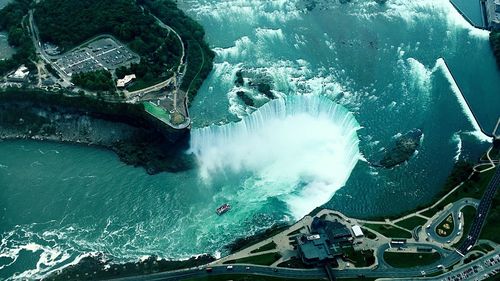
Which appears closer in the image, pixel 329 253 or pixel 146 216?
pixel 329 253

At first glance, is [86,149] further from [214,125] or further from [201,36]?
[201,36]

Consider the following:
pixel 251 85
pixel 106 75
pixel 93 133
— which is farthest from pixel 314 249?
pixel 106 75

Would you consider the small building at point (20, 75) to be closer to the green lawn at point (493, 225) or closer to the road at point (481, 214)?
the road at point (481, 214)

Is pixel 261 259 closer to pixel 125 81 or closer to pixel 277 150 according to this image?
pixel 277 150

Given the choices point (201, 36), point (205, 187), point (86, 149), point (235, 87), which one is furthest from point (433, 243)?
point (201, 36)

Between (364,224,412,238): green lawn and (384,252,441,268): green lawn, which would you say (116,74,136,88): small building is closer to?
(364,224,412,238): green lawn

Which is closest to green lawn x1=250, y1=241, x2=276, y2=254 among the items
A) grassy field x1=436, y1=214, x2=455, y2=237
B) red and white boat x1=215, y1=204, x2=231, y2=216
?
red and white boat x1=215, y1=204, x2=231, y2=216

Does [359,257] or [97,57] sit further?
[97,57]
